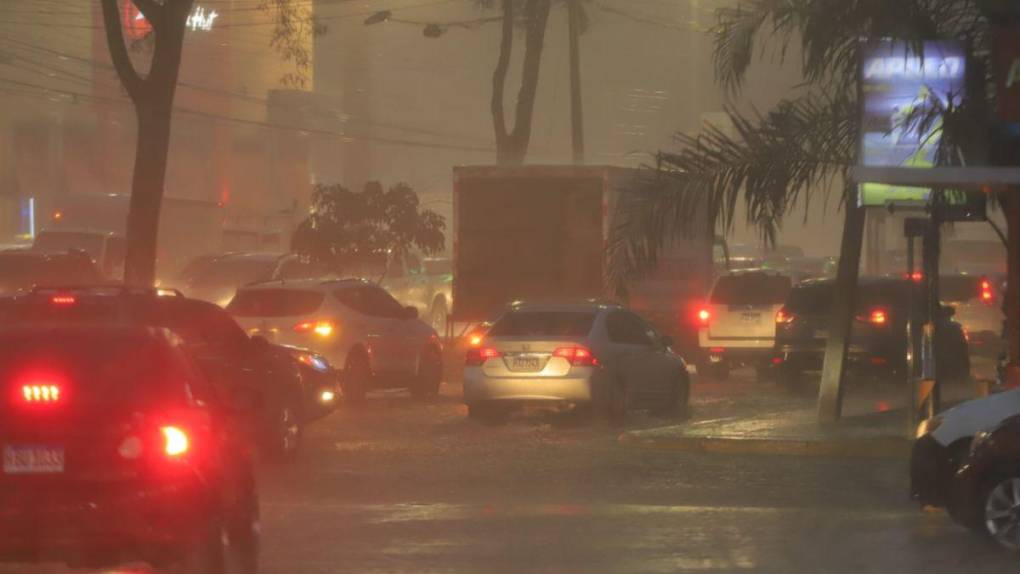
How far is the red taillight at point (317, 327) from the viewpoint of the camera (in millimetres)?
21766

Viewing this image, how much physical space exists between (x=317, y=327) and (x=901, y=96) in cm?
866

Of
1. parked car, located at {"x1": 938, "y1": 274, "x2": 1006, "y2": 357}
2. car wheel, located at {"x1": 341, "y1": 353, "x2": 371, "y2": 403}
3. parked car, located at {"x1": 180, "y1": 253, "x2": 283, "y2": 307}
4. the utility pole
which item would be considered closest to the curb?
car wheel, located at {"x1": 341, "y1": 353, "x2": 371, "y2": 403}

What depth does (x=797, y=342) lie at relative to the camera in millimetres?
24438

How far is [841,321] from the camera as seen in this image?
752 inches

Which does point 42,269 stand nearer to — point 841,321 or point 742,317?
point 742,317

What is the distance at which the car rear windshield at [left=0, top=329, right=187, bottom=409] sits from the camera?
28.4 feet

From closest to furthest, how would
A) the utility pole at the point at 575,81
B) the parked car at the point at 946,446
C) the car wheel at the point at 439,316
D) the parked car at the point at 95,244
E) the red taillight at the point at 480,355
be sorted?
the parked car at the point at 946,446 → the red taillight at the point at 480,355 → the parked car at the point at 95,244 → the car wheel at the point at 439,316 → the utility pole at the point at 575,81

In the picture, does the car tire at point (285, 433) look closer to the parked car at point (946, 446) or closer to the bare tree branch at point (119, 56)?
the parked car at point (946, 446)

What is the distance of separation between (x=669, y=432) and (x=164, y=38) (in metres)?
12.3

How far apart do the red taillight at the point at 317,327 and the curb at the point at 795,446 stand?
20.1 feet

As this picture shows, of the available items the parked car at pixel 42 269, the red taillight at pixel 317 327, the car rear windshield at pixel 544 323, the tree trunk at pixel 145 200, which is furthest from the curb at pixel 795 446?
the parked car at pixel 42 269

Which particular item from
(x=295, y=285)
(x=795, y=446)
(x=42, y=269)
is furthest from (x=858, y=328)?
(x=42, y=269)

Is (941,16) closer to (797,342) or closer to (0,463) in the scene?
(797,342)

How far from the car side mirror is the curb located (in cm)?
541
